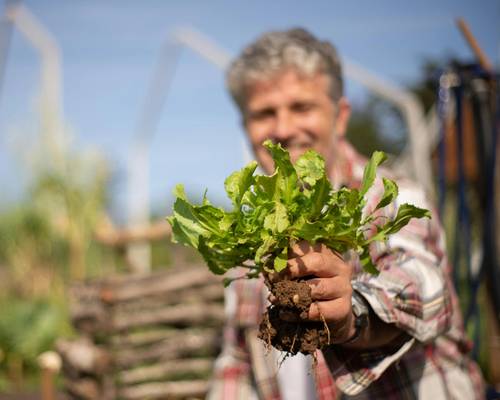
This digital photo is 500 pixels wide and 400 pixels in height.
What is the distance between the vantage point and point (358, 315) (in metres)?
1.53

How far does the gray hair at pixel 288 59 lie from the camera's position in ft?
7.49

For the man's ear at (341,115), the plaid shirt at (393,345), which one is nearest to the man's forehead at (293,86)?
the man's ear at (341,115)

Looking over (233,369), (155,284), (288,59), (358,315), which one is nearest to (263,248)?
(358,315)

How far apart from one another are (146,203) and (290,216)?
1426 centimetres

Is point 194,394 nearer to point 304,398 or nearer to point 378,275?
point 304,398

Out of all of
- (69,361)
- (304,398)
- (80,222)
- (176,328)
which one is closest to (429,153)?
(176,328)

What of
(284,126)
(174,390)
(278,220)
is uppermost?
(284,126)

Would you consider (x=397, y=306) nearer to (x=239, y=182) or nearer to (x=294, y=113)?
(x=239, y=182)

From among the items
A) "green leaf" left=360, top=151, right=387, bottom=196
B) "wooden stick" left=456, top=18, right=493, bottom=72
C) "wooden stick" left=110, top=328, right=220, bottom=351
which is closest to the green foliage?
"green leaf" left=360, top=151, right=387, bottom=196

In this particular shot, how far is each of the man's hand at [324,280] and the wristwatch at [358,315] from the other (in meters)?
0.07

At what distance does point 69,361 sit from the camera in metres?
5.65

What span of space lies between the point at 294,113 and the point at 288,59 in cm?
19

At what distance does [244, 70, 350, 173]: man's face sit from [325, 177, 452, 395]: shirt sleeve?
1.75 ft

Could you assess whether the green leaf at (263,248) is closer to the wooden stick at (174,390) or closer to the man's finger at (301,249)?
the man's finger at (301,249)
